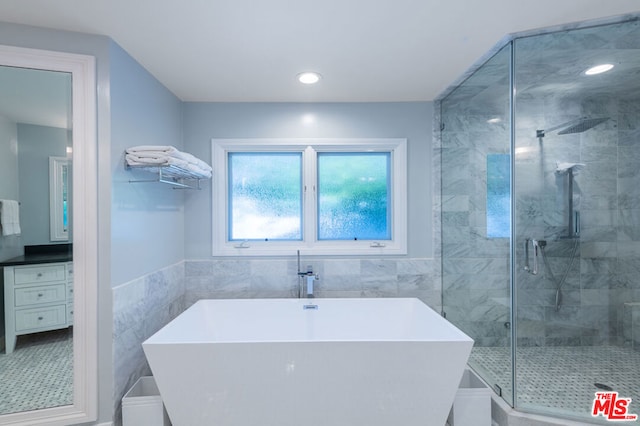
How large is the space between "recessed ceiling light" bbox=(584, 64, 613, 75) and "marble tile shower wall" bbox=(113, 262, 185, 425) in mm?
3406

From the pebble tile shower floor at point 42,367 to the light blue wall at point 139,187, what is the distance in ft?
1.53

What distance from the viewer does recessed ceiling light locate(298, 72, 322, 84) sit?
2115 millimetres

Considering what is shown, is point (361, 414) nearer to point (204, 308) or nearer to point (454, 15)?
point (204, 308)

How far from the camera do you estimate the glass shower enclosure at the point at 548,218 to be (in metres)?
1.94

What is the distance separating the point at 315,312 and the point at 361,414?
0.83 m

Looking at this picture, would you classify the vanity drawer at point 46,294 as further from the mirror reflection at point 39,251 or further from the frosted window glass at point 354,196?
the frosted window glass at point 354,196

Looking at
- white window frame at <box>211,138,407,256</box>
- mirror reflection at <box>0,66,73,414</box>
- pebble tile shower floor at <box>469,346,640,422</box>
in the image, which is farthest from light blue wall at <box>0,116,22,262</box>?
pebble tile shower floor at <box>469,346,640,422</box>

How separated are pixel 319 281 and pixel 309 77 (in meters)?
1.67

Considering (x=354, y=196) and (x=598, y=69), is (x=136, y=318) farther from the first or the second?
(x=598, y=69)

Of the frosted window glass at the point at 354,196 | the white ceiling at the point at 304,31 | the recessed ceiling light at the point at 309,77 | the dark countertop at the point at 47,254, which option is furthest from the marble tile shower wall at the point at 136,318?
the recessed ceiling light at the point at 309,77

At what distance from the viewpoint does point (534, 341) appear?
225 centimetres

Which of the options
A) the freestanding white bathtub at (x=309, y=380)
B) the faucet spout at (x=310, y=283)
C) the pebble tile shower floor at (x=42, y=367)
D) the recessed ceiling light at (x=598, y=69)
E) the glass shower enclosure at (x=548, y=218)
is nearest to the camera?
the freestanding white bathtub at (x=309, y=380)

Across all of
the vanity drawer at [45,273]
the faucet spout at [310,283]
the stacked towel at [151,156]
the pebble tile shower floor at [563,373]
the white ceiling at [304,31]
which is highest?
the white ceiling at [304,31]

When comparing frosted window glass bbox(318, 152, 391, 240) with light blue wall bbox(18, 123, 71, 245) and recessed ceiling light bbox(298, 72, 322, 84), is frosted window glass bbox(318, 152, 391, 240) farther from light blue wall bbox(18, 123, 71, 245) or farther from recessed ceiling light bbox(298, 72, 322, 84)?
light blue wall bbox(18, 123, 71, 245)
